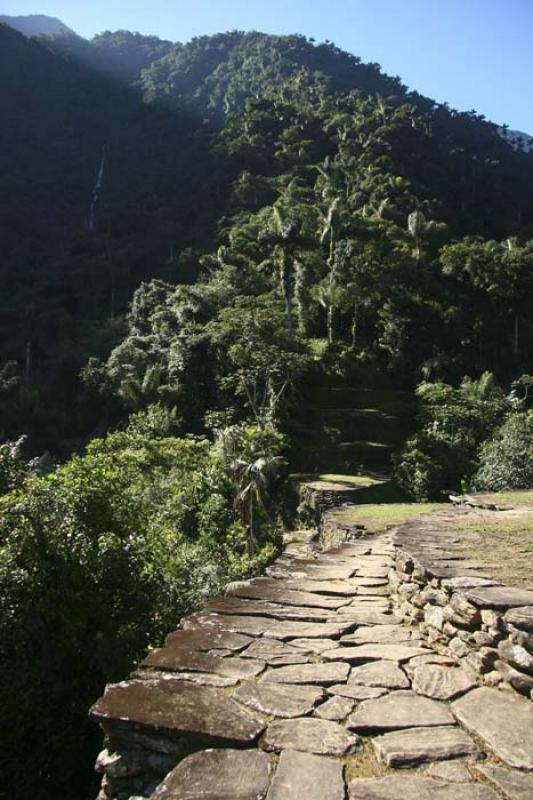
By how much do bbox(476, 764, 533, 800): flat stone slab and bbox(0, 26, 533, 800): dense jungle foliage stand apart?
560 centimetres

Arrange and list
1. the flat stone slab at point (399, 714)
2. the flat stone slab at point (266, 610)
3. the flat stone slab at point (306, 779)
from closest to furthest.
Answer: the flat stone slab at point (306, 779)
the flat stone slab at point (399, 714)
the flat stone slab at point (266, 610)

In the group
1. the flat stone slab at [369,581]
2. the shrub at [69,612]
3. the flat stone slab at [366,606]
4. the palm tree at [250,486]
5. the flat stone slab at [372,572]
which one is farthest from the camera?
the palm tree at [250,486]

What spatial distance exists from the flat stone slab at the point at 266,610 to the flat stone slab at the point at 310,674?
33.8 inches

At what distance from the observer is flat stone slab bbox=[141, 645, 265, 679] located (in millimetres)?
3066

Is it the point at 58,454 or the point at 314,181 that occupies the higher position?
the point at 314,181

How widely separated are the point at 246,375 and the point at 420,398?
972cm

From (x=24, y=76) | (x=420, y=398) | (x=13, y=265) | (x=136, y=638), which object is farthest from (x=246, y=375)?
(x=24, y=76)

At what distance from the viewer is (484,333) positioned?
39375 millimetres

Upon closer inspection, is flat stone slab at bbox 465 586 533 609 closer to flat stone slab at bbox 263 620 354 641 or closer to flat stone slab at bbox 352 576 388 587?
flat stone slab at bbox 263 620 354 641

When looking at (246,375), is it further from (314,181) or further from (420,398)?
(314,181)

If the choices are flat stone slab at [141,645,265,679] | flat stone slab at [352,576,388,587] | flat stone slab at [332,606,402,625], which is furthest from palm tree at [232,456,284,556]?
flat stone slab at [141,645,265,679]

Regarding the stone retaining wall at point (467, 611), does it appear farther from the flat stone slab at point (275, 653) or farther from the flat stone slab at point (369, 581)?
the flat stone slab at point (275, 653)

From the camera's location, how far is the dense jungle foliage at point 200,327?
753cm

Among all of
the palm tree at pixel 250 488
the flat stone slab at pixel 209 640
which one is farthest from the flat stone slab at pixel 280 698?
the palm tree at pixel 250 488
